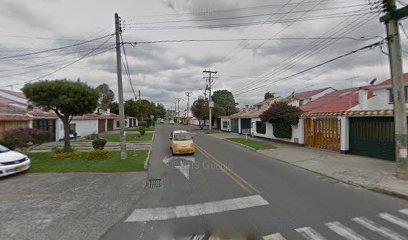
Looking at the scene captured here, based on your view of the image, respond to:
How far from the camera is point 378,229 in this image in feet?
14.1

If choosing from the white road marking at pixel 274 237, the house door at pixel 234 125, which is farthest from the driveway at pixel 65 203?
the house door at pixel 234 125

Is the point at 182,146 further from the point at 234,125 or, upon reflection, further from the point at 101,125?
the point at 101,125

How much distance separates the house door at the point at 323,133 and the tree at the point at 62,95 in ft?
52.9

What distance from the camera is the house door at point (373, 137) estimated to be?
11320 millimetres

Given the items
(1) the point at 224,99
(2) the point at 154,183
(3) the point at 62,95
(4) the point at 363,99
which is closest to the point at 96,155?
(3) the point at 62,95

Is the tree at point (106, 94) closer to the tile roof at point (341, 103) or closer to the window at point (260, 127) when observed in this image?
the window at point (260, 127)

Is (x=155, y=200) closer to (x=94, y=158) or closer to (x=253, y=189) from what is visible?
(x=253, y=189)

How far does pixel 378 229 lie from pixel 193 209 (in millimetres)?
3984

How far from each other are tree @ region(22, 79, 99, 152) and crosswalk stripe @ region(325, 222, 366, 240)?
13.4 metres

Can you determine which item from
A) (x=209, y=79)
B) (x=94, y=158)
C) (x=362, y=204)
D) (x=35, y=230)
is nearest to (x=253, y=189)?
(x=362, y=204)

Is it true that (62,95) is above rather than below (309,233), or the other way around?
above

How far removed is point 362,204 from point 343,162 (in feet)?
20.4

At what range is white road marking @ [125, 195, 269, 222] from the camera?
500 centimetres

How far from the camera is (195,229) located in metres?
4.41
